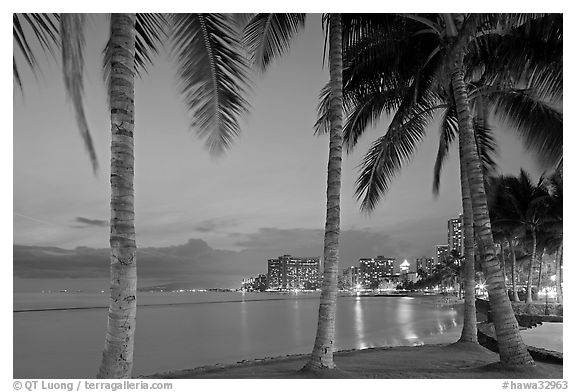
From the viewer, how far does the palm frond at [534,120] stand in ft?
22.7

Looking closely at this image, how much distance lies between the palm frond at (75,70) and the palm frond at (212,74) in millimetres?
1599

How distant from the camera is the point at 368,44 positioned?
22.4 feet

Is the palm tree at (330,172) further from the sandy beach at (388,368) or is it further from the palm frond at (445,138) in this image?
the palm frond at (445,138)

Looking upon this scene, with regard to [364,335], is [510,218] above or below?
above

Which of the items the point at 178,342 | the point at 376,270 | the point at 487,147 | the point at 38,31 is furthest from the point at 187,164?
the point at 376,270

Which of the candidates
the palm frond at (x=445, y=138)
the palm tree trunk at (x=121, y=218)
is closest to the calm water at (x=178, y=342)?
the palm frond at (x=445, y=138)

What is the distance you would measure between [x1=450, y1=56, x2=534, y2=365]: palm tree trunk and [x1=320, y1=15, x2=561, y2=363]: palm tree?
1.4 inches

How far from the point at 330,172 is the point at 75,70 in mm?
2789

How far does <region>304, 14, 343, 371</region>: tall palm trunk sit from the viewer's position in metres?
5.19

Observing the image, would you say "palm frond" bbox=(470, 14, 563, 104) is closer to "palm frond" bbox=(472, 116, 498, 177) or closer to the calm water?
"palm frond" bbox=(472, 116, 498, 177)

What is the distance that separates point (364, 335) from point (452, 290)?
69.5m

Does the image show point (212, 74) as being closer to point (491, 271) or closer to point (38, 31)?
point (38, 31)
